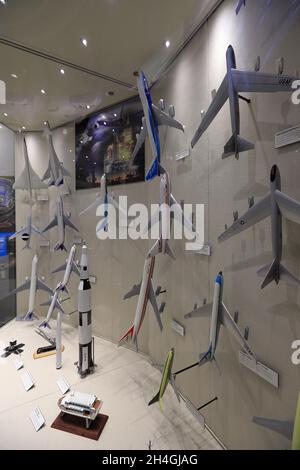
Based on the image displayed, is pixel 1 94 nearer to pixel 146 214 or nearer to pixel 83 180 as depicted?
pixel 83 180

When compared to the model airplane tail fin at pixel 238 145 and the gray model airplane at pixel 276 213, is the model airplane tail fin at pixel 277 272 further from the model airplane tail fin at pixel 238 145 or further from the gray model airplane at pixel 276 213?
the model airplane tail fin at pixel 238 145

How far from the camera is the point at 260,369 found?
1.12 meters

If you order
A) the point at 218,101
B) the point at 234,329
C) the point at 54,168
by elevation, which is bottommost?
the point at 234,329

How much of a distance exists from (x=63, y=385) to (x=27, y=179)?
241cm

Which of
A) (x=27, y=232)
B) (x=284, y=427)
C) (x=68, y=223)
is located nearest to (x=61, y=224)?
(x=68, y=223)

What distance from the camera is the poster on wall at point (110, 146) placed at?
2.36m

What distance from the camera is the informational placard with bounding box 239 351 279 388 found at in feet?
3.46

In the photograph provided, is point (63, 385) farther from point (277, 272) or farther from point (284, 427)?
point (277, 272)

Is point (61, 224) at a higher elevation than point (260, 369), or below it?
higher

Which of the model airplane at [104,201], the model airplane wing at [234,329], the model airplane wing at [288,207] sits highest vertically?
the model airplane at [104,201]

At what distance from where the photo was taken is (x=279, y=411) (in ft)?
3.45

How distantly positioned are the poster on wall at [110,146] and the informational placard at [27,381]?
1.98 m

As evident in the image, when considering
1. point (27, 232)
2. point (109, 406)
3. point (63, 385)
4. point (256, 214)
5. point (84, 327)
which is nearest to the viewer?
point (256, 214)

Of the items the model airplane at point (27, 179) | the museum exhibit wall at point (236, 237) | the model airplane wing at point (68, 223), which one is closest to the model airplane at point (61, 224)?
the model airplane wing at point (68, 223)
